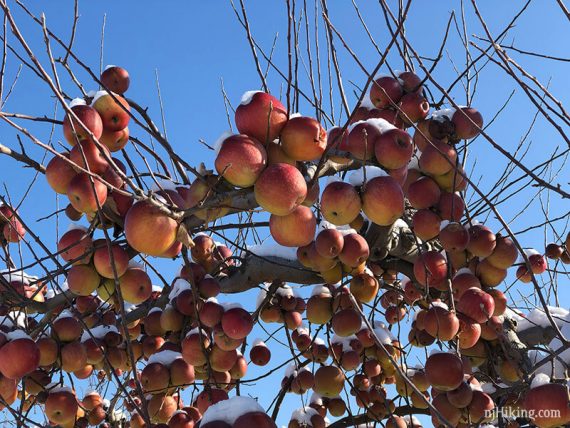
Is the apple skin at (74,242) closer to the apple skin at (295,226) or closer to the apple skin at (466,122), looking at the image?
the apple skin at (295,226)

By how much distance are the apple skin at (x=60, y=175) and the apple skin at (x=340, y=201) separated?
73 centimetres

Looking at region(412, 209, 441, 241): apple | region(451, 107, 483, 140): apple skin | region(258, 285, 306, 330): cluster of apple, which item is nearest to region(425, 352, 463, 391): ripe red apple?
region(412, 209, 441, 241): apple

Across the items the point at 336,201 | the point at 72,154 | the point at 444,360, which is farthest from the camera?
the point at 444,360

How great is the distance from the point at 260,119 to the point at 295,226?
1.03ft

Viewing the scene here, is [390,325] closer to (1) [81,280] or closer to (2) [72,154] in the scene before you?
(1) [81,280]

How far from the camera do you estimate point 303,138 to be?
1.36 metres

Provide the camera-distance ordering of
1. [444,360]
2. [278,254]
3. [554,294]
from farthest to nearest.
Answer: [554,294], [278,254], [444,360]

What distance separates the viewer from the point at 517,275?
3131 millimetres

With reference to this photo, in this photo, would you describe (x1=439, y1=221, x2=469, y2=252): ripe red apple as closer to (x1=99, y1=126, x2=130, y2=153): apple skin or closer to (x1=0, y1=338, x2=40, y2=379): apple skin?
(x1=99, y1=126, x2=130, y2=153): apple skin

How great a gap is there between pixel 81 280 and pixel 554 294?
11.4 feet

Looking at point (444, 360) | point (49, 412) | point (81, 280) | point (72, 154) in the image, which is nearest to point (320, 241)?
point (444, 360)

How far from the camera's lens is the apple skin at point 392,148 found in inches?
66.5

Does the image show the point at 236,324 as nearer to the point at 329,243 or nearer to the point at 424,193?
the point at 329,243

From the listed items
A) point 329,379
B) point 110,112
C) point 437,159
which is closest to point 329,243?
point 437,159
